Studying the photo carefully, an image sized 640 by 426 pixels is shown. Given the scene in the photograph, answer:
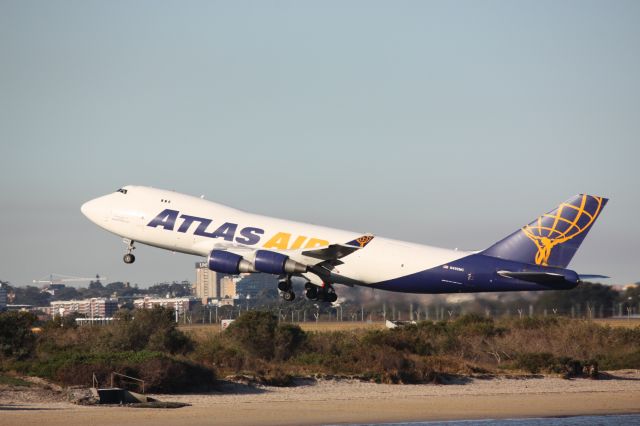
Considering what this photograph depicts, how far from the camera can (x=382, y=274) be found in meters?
58.8

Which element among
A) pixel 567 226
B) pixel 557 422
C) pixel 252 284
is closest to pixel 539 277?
pixel 567 226

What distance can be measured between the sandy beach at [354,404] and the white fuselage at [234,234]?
633 cm

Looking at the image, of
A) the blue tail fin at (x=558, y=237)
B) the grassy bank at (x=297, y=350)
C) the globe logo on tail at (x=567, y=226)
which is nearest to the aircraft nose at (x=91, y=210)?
the grassy bank at (x=297, y=350)

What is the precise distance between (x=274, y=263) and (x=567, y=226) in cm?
1511

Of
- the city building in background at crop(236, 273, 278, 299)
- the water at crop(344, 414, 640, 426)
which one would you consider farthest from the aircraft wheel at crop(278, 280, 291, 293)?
the city building in background at crop(236, 273, 278, 299)

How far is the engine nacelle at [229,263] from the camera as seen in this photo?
58969 mm

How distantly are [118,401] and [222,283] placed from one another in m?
135

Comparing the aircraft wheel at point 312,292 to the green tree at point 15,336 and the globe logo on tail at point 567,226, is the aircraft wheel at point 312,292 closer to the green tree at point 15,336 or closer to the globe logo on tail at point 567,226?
the globe logo on tail at point 567,226

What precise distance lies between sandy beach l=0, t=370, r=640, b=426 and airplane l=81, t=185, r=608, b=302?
565 cm

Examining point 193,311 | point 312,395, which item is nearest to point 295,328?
point 312,395

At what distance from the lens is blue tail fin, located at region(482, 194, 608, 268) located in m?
57.3

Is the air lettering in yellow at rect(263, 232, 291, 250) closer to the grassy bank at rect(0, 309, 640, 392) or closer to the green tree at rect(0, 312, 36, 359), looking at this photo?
the grassy bank at rect(0, 309, 640, 392)

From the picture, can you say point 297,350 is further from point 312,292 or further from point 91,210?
point 91,210

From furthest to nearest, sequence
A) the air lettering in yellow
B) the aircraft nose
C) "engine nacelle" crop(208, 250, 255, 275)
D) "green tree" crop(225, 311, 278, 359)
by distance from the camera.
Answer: the aircraft nose, "green tree" crop(225, 311, 278, 359), the air lettering in yellow, "engine nacelle" crop(208, 250, 255, 275)
